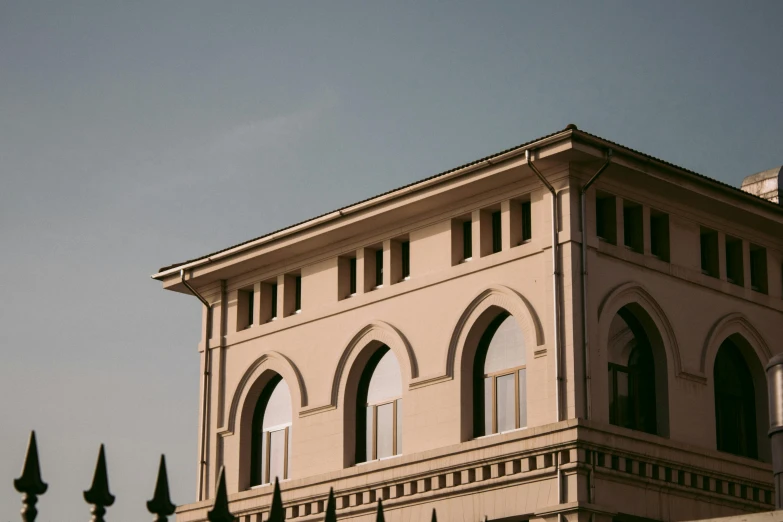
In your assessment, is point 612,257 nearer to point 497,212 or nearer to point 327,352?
point 497,212

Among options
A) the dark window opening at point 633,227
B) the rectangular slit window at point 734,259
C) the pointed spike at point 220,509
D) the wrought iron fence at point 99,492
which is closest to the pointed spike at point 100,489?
the wrought iron fence at point 99,492

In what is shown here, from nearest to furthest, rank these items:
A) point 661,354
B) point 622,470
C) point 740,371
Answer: point 622,470
point 661,354
point 740,371

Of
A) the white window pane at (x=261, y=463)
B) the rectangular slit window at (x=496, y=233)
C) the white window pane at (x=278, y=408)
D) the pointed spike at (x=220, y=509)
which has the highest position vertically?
the rectangular slit window at (x=496, y=233)

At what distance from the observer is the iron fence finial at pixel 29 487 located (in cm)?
1120

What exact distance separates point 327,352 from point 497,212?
5.84m

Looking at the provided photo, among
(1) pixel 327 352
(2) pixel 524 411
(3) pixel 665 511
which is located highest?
(1) pixel 327 352

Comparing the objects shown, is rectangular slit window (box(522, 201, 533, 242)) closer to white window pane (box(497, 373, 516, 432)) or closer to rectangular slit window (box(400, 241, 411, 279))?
white window pane (box(497, 373, 516, 432))

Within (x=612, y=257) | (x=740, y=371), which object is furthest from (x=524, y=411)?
(x=740, y=371)

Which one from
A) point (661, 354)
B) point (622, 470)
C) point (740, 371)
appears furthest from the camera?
point (740, 371)

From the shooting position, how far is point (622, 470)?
3020cm

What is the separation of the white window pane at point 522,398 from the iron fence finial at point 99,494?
808 inches

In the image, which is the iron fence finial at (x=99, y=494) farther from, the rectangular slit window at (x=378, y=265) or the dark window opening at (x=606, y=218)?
the rectangular slit window at (x=378, y=265)

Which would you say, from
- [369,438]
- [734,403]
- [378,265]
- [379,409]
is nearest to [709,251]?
[734,403]

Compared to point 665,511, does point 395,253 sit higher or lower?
higher
